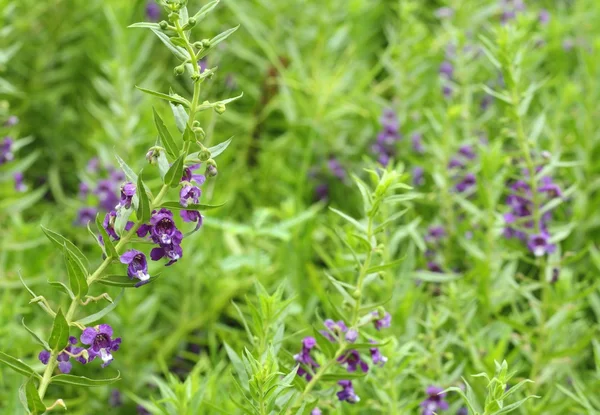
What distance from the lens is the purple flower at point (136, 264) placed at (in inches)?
58.1

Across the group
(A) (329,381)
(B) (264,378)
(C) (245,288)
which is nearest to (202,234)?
(C) (245,288)

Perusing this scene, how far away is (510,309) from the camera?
2.85 m

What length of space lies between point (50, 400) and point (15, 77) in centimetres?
172

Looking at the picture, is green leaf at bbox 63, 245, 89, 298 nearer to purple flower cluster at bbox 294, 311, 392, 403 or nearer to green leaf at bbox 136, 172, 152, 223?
green leaf at bbox 136, 172, 152, 223

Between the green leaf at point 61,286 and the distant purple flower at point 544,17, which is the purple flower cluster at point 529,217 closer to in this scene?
the green leaf at point 61,286

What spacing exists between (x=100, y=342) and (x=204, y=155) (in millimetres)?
421

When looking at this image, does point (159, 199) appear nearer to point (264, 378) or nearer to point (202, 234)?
point (264, 378)

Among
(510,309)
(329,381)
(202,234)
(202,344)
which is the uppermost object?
(329,381)

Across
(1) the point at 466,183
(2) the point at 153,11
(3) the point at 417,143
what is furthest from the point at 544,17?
(2) the point at 153,11

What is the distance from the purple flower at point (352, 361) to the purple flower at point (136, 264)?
50 cm

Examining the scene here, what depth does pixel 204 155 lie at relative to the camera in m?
1.44

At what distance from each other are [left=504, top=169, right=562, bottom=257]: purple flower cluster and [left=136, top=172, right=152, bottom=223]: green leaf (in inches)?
48.7

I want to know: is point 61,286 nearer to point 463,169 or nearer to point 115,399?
point 115,399

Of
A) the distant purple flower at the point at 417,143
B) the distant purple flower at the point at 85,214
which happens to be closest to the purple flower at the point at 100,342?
the distant purple flower at the point at 85,214
